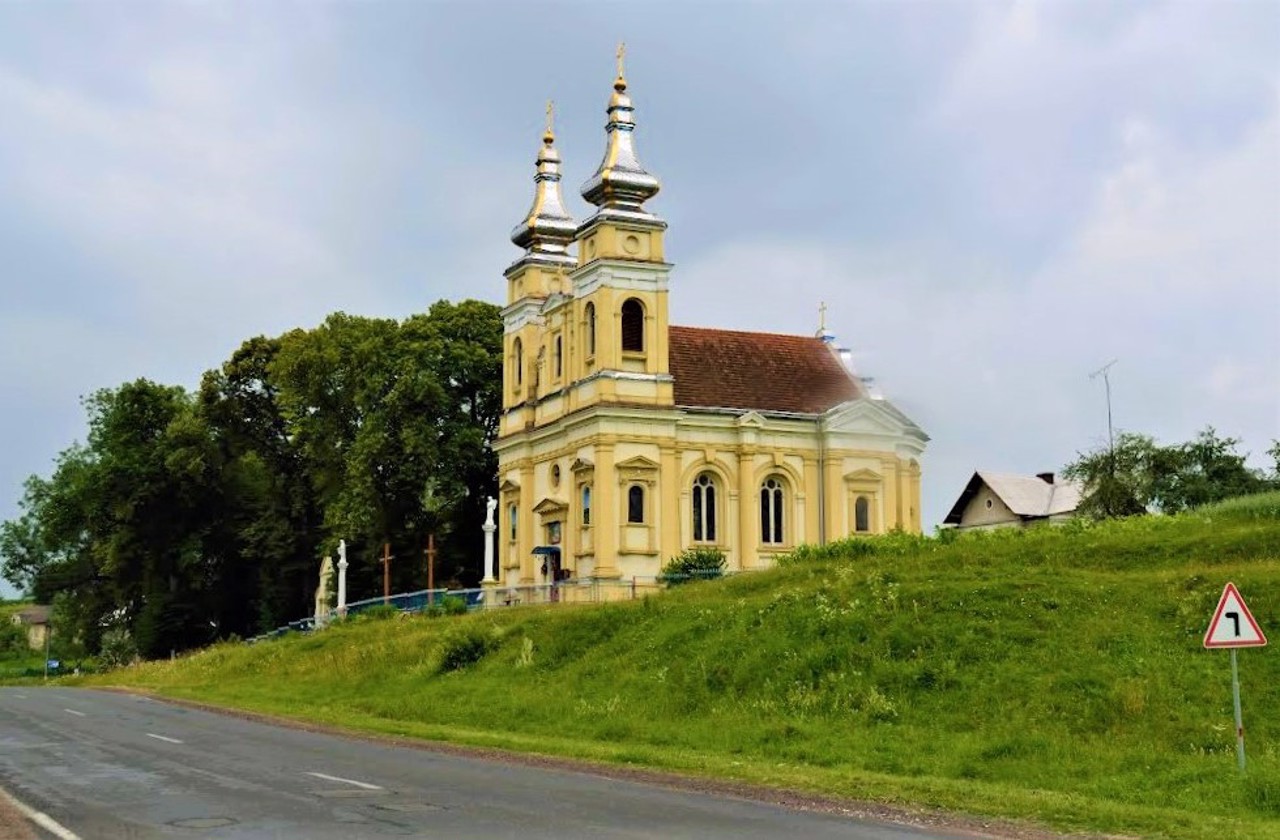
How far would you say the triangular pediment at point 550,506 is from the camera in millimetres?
54906

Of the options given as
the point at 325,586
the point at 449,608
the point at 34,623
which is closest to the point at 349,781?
the point at 449,608

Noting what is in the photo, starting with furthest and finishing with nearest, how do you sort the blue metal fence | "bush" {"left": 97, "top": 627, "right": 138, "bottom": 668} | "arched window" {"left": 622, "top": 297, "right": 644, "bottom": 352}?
"bush" {"left": 97, "top": 627, "right": 138, "bottom": 668} → "arched window" {"left": 622, "top": 297, "right": 644, "bottom": 352} → the blue metal fence

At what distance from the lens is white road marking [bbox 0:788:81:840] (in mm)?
13643

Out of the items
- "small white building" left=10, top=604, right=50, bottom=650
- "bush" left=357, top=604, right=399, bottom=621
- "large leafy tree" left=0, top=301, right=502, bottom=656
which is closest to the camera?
"bush" left=357, top=604, right=399, bottom=621

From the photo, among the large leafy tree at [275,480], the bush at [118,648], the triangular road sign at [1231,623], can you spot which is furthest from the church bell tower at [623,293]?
the triangular road sign at [1231,623]

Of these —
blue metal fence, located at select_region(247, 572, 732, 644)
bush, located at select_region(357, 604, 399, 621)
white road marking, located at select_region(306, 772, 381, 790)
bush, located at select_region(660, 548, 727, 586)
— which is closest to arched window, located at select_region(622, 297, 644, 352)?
bush, located at select_region(660, 548, 727, 586)

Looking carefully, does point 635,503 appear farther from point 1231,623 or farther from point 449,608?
point 1231,623

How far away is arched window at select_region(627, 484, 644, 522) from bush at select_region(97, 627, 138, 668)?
33.0 metres

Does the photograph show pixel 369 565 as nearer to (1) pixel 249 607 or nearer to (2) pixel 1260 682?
(1) pixel 249 607

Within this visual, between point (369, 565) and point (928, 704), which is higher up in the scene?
point (369, 565)

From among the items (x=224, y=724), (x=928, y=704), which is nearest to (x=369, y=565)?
(x=224, y=724)

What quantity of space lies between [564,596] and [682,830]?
1396 inches

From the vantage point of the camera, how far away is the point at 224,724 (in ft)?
96.3

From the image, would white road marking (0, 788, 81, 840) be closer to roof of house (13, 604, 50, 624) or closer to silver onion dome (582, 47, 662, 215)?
silver onion dome (582, 47, 662, 215)
